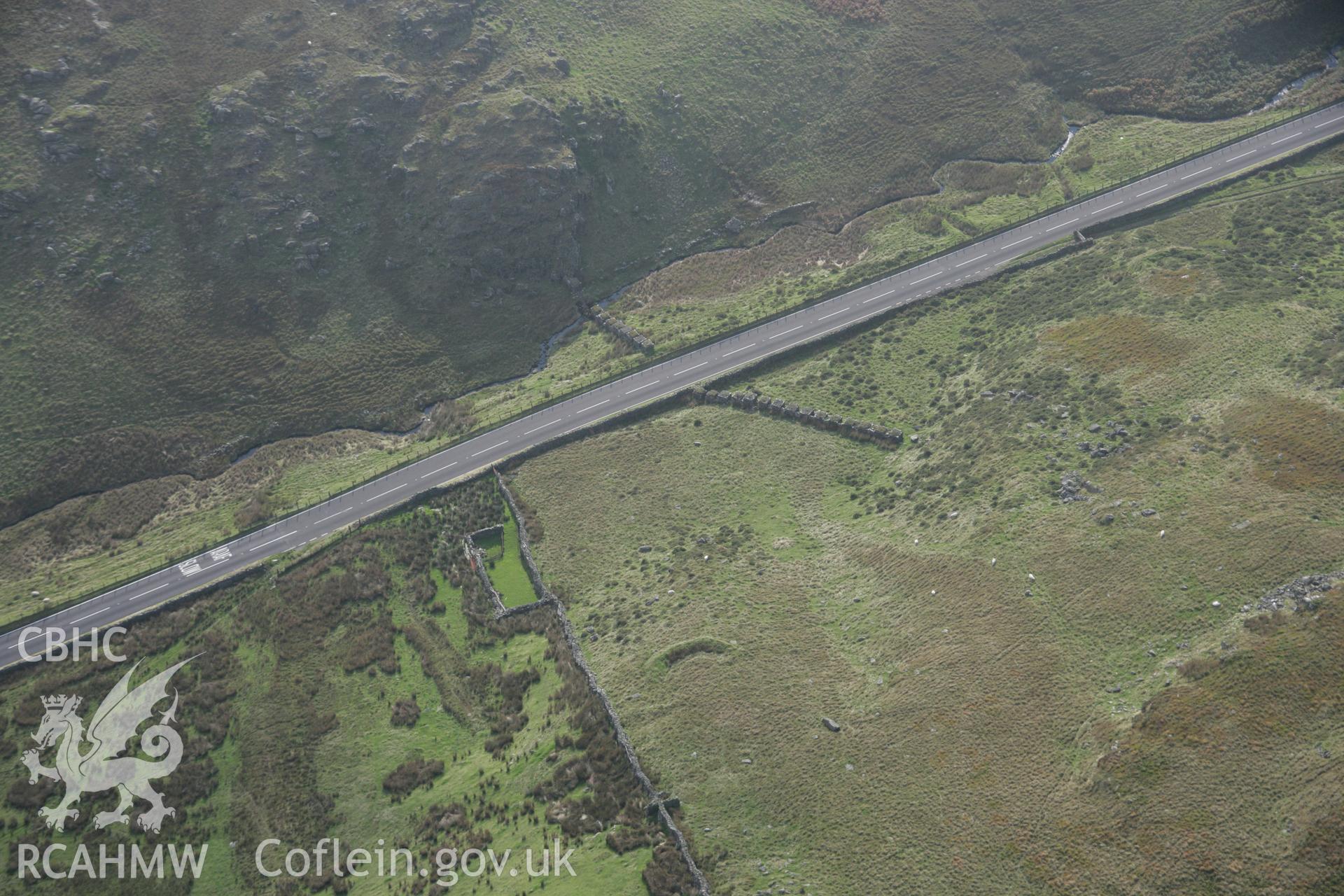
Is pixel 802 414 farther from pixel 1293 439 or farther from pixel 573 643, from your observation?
pixel 1293 439

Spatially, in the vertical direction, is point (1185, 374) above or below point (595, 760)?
above

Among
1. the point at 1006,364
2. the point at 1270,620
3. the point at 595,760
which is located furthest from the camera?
the point at 1006,364

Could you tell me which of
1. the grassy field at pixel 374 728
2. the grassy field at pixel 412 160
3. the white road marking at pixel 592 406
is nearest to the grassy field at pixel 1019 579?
the white road marking at pixel 592 406

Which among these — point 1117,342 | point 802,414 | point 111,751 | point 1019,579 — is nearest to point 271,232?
point 111,751

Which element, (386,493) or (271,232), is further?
(271,232)

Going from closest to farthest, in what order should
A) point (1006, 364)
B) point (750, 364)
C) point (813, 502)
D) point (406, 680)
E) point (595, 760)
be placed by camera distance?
point (595, 760) < point (406, 680) < point (813, 502) < point (1006, 364) < point (750, 364)

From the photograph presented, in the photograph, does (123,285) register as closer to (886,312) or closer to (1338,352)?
(886,312)

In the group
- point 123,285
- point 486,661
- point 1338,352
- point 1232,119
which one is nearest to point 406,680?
point 486,661
